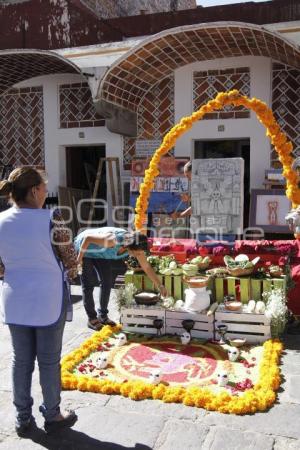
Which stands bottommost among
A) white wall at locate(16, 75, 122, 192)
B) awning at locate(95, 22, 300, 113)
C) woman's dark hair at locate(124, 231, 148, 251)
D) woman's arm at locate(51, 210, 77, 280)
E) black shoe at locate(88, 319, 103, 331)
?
black shoe at locate(88, 319, 103, 331)

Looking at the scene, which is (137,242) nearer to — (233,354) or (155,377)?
(155,377)

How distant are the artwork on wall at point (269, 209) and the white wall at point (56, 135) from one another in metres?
3.30

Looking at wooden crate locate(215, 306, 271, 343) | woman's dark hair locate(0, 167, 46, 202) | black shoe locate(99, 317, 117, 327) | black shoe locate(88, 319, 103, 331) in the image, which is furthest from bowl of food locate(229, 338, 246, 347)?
woman's dark hair locate(0, 167, 46, 202)

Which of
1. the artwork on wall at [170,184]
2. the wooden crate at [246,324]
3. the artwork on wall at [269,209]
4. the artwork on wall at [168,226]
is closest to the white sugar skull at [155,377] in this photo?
the wooden crate at [246,324]

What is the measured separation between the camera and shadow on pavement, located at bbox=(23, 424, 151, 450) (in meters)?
2.89

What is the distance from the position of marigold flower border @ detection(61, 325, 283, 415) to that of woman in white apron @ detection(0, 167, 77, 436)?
63cm

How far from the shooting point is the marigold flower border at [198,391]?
10.7 feet

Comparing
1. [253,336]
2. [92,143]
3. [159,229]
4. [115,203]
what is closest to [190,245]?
[253,336]

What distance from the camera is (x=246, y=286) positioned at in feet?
15.8

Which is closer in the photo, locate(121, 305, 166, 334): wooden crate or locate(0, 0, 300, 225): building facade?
locate(121, 305, 166, 334): wooden crate

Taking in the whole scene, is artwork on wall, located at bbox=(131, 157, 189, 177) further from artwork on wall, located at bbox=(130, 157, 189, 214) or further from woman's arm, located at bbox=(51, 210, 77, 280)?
woman's arm, located at bbox=(51, 210, 77, 280)

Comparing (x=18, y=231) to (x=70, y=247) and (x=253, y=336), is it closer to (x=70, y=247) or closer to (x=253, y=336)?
(x=70, y=247)

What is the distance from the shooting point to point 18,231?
111 inches

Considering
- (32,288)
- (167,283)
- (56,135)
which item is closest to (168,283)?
(167,283)
